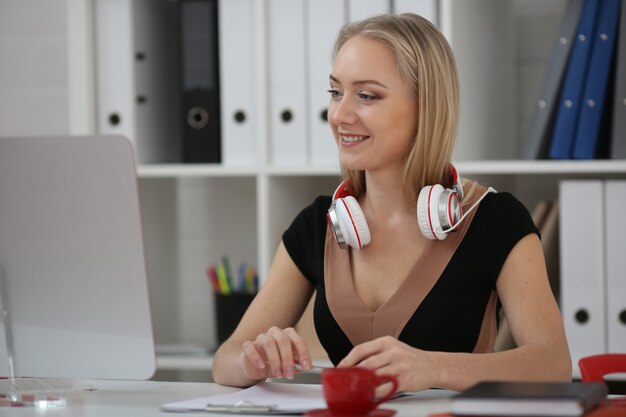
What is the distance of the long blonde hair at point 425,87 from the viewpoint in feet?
5.37

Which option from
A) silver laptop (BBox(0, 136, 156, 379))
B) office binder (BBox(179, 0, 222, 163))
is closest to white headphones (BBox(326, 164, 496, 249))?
silver laptop (BBox(0, 136, 156, 379))

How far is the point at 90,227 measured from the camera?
4.21 ft

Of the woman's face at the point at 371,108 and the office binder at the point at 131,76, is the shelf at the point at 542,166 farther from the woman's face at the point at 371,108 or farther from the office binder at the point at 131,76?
the office binder at the point at 131,76

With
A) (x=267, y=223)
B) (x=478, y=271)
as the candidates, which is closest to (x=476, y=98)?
(x=267, y=223)

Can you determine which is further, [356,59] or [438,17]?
[438,17]

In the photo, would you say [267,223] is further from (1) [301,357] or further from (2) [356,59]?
(1) [301,357]

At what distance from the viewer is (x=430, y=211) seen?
1521mm

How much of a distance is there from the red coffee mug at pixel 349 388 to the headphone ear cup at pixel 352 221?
1.73 ft

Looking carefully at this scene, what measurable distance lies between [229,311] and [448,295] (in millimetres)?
938

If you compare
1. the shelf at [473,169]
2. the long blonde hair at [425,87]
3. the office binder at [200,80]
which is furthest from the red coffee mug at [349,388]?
the office binder at [200,80]

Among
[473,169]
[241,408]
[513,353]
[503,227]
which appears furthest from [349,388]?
[473,169]

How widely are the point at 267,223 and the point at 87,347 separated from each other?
101cm

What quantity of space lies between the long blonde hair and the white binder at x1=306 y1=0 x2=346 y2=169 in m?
0.54

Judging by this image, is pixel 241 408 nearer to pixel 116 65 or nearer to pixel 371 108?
pixel 371 108
